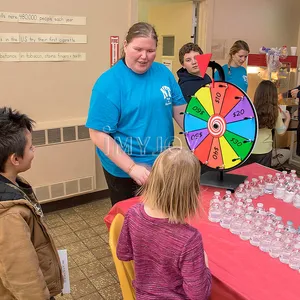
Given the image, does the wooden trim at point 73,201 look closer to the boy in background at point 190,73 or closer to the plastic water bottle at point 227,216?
the boy in background at point 190,73

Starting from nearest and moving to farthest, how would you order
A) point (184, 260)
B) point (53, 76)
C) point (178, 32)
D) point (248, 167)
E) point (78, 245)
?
1. point (184, 260)
2. point (248, 167)
3. point (78, 245)
4. point (53, 76)
5. point (178, 32)

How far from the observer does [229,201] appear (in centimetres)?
154

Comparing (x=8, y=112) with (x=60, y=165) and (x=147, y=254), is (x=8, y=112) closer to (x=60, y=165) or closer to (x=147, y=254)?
(x=147, y=254)

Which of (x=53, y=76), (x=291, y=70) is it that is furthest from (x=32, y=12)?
(x=291, y=70)

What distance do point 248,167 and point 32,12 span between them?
199 cm

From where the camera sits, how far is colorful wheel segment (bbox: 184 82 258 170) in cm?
162

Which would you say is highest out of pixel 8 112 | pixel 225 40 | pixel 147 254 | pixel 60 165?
pixel 225 40

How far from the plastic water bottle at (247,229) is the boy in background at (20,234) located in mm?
682

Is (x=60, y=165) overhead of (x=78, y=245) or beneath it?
overhead

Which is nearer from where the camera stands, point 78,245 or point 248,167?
point 248,167

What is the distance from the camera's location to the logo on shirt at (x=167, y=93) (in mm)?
1773

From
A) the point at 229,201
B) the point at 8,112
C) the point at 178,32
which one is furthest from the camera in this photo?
the point at 178,32

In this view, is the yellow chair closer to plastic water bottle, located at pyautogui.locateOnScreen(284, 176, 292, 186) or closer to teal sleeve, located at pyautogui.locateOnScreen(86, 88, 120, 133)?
teal sleeve, located at pyautogui.locateOnScreen(86, 88, 120, 133)

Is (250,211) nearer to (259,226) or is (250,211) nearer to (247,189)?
(259,226)
